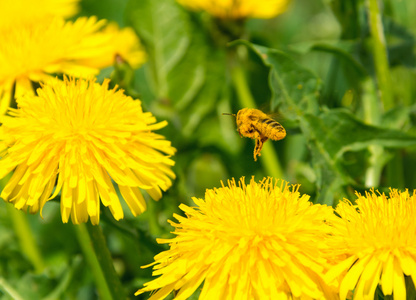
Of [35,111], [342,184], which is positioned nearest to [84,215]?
[35,111]

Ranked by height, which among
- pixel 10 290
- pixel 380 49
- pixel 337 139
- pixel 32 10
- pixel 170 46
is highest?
pixel 32 10

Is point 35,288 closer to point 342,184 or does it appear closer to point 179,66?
point 342,184

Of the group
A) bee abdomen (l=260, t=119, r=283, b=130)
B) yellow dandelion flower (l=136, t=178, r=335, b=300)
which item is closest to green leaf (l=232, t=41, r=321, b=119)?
bee abdomen (l=260, t=119, r=283, b=130)

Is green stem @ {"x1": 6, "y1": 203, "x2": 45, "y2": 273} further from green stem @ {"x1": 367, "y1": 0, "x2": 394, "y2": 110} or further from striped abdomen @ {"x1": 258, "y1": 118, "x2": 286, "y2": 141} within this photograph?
green stem @ {"x1": 367, "y1": 0, "x2": 394, "y2": 110}

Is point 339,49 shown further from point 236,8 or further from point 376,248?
point 376,248

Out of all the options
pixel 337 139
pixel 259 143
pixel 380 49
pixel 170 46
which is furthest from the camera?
A: pixel 170 46

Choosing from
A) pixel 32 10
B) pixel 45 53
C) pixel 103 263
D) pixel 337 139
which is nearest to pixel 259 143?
pixel 337 139
